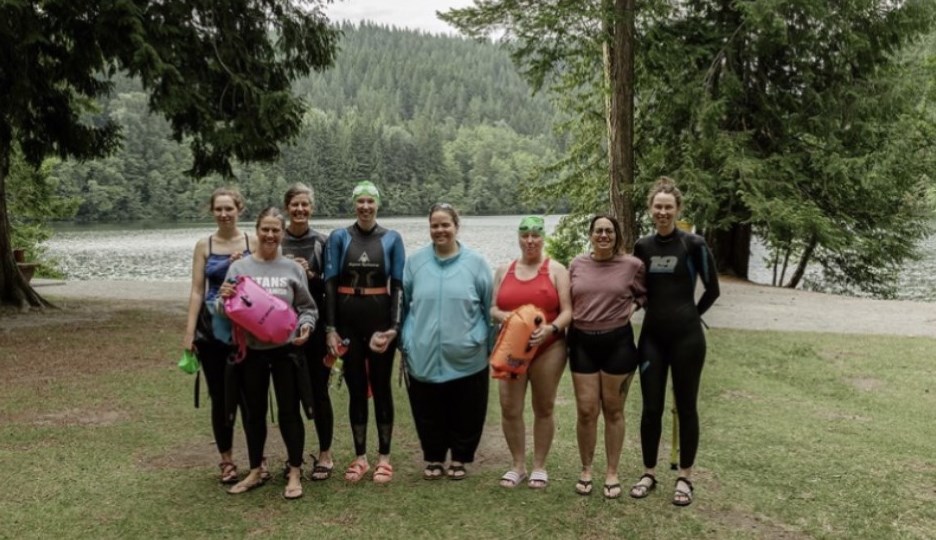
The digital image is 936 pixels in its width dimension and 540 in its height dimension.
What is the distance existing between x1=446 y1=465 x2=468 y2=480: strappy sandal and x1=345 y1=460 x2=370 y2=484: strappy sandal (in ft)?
1.85

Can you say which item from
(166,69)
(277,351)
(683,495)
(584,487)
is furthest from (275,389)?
(166,69)

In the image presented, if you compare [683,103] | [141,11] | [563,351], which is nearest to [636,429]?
[563,351]

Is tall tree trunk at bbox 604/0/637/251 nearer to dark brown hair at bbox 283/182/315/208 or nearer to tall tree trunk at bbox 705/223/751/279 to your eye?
tall tree trunk at bbox 705/223/751/279

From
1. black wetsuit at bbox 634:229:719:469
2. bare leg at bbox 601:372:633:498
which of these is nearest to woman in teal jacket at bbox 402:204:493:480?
bare leg at bbox 601:372:633:498

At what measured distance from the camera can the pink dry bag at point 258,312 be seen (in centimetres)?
408

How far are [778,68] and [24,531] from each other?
19.1 metres

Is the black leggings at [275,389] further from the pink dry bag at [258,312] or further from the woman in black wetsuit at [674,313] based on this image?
the woman in black wetsuit at [674,313]

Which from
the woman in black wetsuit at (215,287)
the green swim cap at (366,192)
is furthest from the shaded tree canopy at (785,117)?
the woman in black wetsuit at (215,287)

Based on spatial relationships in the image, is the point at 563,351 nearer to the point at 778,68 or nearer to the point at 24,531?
the point at 24,531

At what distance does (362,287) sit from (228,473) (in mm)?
1516

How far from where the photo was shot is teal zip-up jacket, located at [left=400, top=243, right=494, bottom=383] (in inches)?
177

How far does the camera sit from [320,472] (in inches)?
189

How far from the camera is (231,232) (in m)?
4.52

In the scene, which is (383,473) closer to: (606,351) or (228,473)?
(228,473)
